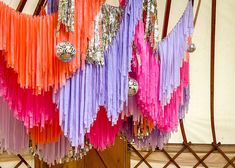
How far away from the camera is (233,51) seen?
2.45 meters

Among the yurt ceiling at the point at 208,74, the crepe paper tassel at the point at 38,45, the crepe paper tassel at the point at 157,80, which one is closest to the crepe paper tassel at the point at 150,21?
the crepe paper tassel at the point at 157,80

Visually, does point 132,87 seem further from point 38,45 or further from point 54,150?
point 54,150

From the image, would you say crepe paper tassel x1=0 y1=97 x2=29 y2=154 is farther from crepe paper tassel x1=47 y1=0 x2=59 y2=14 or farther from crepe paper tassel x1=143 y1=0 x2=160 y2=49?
crepe paper tassel x1=143 y1=0 x2=160 y2=49

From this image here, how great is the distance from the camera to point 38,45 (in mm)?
896

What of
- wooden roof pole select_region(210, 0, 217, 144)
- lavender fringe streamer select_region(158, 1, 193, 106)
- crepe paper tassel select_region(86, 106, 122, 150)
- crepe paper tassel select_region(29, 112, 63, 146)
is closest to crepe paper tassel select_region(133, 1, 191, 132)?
lavender fringe streamer select_region(158, 1, 193, 106)

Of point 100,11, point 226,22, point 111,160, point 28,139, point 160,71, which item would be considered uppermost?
point 226,22

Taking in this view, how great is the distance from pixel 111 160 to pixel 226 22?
1.30m

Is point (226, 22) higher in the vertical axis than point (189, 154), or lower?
higher

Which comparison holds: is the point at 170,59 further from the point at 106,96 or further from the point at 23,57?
the point at 23,57

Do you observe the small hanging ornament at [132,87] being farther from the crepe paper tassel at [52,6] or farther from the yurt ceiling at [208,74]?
the yurt ceiling at [208,74]

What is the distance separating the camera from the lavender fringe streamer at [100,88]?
0.91m

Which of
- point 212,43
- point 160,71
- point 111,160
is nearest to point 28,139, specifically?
point 160,71

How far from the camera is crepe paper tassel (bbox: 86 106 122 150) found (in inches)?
42.2

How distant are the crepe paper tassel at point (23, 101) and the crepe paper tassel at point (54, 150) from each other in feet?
0.55
